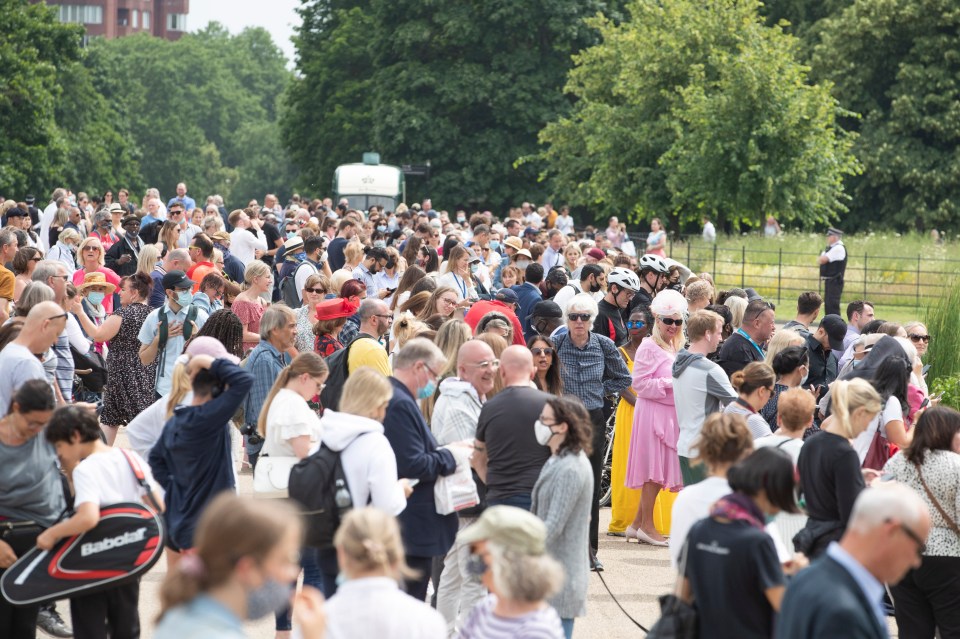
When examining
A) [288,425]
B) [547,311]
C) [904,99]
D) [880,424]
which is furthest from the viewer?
[904,99]

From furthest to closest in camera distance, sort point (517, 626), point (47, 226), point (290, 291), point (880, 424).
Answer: point (47, 226) < point (290, 291) < point (880, 424) < point (517, 626)

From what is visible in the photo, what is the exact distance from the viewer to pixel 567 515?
22.7 ft

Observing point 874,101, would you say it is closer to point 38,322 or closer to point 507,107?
point 507,107

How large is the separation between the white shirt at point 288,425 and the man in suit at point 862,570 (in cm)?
352

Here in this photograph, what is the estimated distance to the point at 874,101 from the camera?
50.5 m

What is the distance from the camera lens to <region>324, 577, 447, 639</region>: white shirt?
4.75m

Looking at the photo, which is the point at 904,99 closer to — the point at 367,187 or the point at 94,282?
the point at 367,187

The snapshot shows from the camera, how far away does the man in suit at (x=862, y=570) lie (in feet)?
14.6

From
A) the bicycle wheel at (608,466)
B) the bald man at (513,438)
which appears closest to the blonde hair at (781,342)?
the bald man at (513,438)

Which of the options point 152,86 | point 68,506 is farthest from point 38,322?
point 152,86

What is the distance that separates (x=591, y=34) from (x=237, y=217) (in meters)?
36.8

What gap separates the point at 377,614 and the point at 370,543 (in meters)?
0.23

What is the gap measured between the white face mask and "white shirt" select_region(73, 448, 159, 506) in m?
1.89

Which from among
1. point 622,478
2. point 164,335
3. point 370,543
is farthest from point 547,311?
point 370,543
